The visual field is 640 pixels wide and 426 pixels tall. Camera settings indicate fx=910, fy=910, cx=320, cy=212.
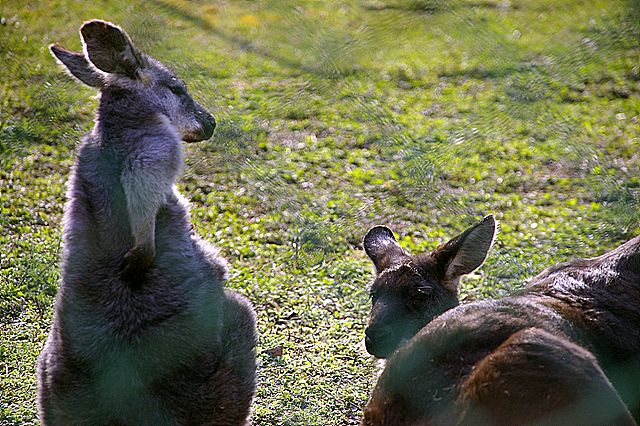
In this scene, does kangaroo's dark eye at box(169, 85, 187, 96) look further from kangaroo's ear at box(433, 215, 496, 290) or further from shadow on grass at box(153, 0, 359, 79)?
shadow on grass at box(153, 0, 359, 79)

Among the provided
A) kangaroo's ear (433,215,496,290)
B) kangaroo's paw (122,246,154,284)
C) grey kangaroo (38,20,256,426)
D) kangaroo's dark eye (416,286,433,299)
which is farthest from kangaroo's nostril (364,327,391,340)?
kangaroo's paw (122,246,154,284)

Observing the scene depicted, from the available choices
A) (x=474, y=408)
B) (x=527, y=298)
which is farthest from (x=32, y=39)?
(x=474, y=408)

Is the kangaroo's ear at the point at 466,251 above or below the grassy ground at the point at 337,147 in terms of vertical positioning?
above

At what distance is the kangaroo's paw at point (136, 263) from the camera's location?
320 cm

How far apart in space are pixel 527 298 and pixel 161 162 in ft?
4.61

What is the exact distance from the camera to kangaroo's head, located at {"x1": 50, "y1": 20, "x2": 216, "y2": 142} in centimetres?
341

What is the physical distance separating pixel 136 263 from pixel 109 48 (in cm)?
84

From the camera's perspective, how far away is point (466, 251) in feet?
11.7

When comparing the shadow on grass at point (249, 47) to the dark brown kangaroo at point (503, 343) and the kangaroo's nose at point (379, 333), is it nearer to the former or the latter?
the dark brown kangaroo at point (503, 343)

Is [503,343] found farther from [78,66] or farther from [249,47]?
→ [249,47]

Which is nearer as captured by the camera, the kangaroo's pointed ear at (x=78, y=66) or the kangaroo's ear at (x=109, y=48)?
the kangaroo's ear at (x=109, y=48)

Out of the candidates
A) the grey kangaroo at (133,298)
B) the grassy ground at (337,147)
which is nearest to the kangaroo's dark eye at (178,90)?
the grey kangaroo at (133,298)

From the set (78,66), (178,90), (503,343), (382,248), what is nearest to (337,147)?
(382,248)

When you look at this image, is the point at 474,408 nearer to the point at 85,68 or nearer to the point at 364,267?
the point at 85,68
